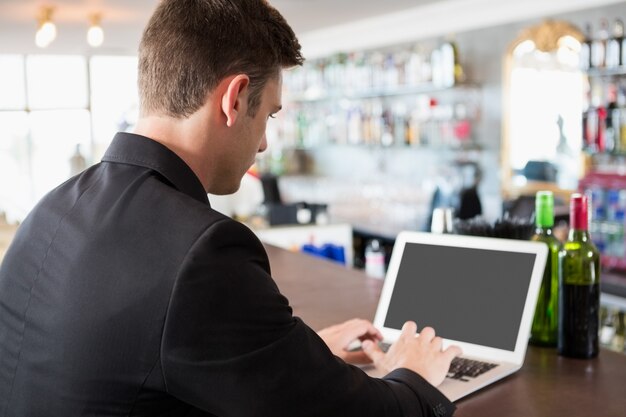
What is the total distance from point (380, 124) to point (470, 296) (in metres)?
6.43

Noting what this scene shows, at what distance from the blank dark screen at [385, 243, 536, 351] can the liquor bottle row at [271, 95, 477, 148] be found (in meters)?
5.32

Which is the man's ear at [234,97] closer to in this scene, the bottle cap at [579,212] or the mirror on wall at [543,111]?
the bottle cap at [579,212]

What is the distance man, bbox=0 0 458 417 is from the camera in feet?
3.01

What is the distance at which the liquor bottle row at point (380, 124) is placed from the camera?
695 centimetres

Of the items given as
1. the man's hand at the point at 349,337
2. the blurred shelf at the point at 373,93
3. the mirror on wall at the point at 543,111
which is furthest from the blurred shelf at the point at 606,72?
the man's hand at the point at 349,337

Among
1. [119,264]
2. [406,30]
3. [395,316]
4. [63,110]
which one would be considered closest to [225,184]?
[119,264]

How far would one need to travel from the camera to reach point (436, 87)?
277 inches

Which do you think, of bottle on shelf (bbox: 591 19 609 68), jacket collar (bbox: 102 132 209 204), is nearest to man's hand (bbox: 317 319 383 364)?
jacket collar (bbox: 102 132 209 204)

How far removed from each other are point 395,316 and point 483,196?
17.4ft

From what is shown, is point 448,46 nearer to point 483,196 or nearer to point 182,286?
point 483,196

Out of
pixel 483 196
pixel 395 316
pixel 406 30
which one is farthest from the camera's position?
pixel 406 30

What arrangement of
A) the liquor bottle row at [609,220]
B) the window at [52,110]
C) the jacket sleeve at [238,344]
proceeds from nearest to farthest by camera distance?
1. the jacket sleeve at [238,344]
2. the liquor bottle row at [609,220]
3. the window at [52,110]

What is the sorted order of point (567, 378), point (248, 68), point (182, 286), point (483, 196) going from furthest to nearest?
1. point (483, 196)
2. point (567, 378)
3. point (248, 68)
4. point (182, 286)

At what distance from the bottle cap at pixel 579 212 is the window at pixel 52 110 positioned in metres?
10.2
